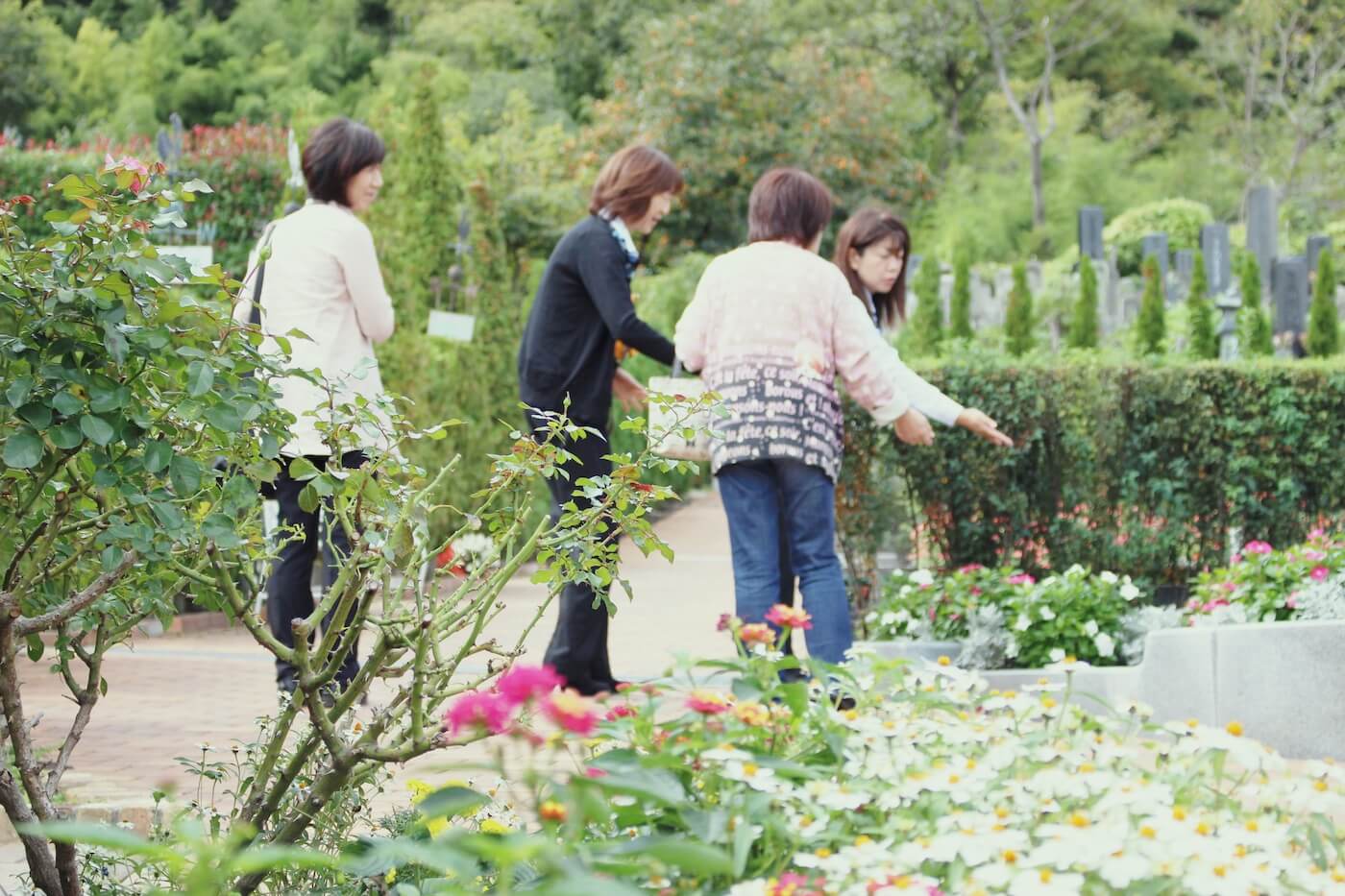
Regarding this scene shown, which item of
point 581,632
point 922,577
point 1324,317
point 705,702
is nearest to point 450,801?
point 705,702

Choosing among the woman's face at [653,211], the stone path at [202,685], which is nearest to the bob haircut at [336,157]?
the woman's face at [653,211]

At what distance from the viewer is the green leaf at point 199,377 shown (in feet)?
7.25

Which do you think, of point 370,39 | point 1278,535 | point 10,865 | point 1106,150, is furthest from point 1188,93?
point 10,865

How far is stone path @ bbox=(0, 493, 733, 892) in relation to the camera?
175 inches

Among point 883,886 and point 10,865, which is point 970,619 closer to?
point 10,865

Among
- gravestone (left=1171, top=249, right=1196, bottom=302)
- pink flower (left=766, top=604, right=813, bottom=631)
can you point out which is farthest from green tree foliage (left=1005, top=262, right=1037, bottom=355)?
pink flower (left=766, top=604, right=813, bottom=631)

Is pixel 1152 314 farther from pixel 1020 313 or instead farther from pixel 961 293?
pixel 961 293

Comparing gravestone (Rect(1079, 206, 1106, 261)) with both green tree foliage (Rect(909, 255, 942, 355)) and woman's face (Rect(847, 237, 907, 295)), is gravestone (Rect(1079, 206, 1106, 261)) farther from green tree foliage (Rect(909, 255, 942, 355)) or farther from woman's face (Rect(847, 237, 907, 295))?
woman's face (Rect(847, 237, 907, 295))

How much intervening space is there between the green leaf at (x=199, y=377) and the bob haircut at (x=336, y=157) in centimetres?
292

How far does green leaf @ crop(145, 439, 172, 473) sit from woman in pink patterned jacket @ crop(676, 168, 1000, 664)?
2.69 m

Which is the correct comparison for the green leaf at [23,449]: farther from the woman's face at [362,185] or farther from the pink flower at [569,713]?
the woman's face at [362,185]

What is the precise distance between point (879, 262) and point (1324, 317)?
39.6 feet

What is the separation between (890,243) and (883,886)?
3.98 m

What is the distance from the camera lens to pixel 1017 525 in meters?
6.22
